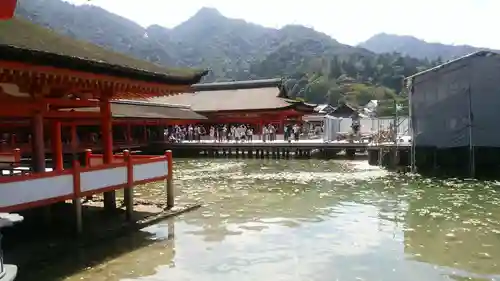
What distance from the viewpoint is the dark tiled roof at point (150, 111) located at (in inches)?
1369

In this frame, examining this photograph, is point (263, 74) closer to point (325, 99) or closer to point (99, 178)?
point (325, 99)

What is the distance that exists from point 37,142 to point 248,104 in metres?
34.8

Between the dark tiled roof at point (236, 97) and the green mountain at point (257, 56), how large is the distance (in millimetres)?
47742

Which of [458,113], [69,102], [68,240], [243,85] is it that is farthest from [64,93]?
[243,85]

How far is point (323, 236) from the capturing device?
12047 millimetres

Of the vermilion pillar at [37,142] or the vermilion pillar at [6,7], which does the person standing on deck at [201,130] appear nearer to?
the vermilion pillar at [37,142]

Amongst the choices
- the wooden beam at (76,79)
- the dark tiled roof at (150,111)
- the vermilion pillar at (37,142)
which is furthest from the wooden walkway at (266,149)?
the vermilion pillar at (37,142)

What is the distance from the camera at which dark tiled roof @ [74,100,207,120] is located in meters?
34.8

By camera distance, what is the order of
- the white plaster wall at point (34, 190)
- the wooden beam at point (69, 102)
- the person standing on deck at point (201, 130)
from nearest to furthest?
the white plaster wall at point (34, 190)
the wooden beam at point (69, 102)
the person standing on deck at point (201, 130)

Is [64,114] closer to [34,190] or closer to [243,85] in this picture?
[34,190]

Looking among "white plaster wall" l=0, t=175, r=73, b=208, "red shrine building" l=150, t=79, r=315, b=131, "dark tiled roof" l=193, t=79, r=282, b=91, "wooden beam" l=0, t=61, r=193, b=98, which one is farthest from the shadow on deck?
"dark tiled roof" l=193, t=79, r=282, b=91

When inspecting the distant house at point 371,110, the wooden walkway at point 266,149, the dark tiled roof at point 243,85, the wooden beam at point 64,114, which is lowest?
the wooden walkway at point 266,149

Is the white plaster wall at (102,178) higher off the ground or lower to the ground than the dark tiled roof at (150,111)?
lower

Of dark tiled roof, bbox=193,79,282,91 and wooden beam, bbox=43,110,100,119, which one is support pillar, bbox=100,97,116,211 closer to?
wooden beam, bbox=43,110,100,119
